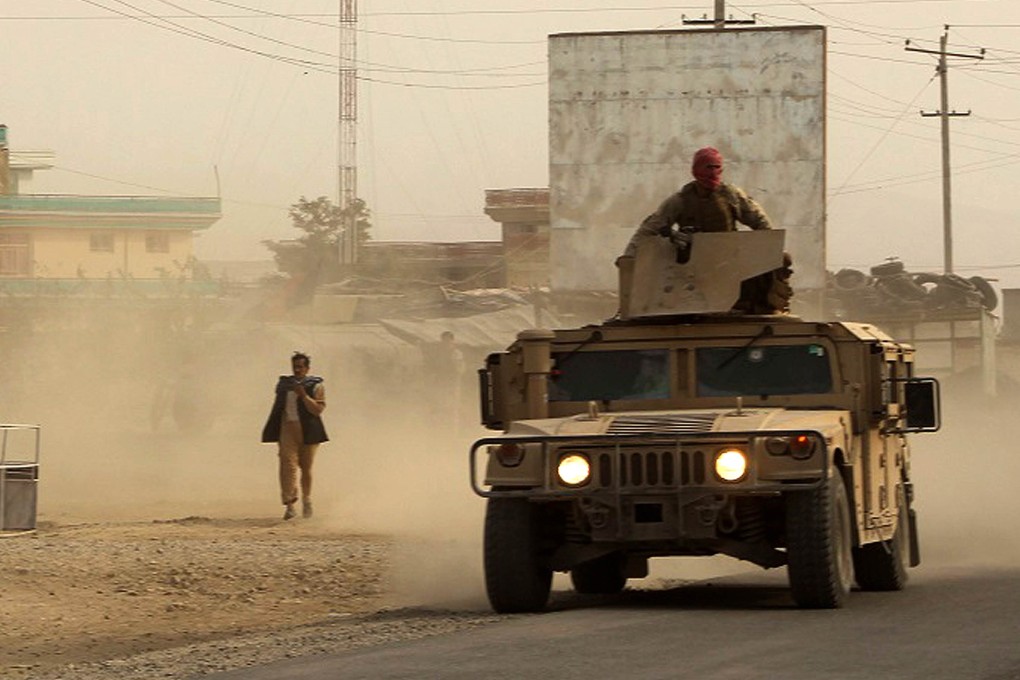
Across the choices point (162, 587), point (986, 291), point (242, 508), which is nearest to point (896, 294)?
point (986, 291)

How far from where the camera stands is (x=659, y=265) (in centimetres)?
1471

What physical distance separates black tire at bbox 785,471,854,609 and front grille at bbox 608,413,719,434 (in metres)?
0.61

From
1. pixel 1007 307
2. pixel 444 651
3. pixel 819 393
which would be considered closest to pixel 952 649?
pixel 444 651

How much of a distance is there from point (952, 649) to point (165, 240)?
58069 millimetres

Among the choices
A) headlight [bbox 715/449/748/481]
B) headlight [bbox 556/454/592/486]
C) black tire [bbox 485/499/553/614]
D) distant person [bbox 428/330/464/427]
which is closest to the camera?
headlight [bbox 715/449/748/481]

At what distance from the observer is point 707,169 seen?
1477 centimetres

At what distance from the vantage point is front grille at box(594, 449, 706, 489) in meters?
12.7

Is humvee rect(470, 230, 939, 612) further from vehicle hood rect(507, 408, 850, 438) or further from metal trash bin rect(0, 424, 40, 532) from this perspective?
metal trash bin rect(0, 424, 40, 532)

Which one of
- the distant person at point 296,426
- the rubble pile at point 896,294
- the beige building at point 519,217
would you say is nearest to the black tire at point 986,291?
the rubble pile at point 896,294

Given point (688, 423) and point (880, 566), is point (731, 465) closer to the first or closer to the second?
point (688, 423)

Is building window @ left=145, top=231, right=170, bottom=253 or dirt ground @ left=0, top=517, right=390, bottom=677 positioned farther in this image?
building window @ left=145, top=231, right=170, bottom=253

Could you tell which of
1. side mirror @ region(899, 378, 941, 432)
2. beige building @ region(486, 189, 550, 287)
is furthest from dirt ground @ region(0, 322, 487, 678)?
beige building @ region(486, 189, 550, 287)

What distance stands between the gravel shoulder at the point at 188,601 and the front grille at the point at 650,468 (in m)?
1.06

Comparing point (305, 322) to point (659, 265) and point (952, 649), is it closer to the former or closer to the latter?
point (659, 265)
